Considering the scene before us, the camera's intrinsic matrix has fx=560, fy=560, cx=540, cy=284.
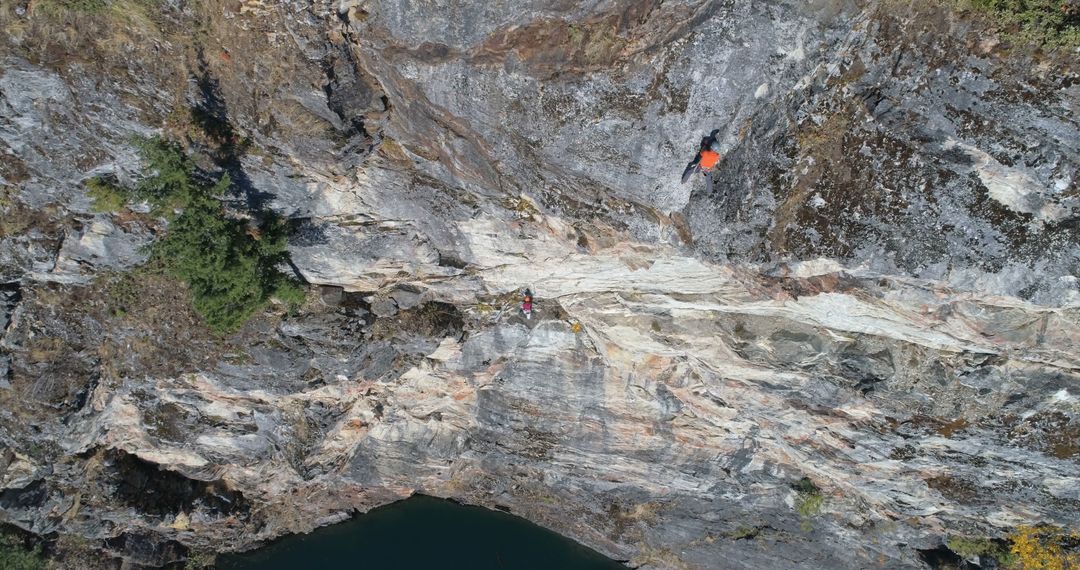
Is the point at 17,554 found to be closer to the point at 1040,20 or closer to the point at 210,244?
the point at 210,244

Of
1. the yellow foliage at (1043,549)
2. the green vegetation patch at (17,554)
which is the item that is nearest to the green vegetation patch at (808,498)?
the yellow foliage at (1043,549)

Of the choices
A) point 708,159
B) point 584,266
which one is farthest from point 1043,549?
point 708,159

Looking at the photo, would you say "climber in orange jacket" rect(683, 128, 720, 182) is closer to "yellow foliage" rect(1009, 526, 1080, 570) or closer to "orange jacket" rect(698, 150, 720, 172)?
"orange jacket" rect(698, 150, 720, 172)

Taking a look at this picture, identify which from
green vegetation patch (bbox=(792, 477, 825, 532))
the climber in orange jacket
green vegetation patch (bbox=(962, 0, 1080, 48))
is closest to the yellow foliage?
green vegetation patch (bbox=(792, 477, 825, 532))

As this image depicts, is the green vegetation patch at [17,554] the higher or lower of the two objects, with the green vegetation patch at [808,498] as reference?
lower

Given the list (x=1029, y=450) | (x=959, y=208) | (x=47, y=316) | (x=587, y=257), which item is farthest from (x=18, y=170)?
(x=1029, y=450)

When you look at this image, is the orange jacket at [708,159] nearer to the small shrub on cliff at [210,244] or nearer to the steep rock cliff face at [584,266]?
the steep rock cliff face at [584,266]
